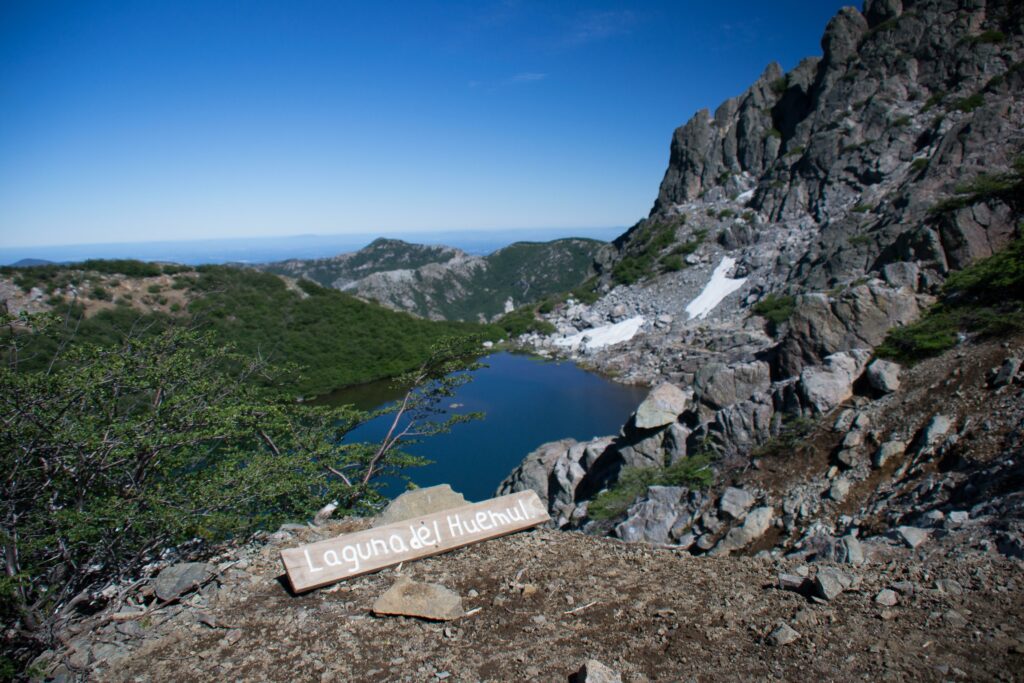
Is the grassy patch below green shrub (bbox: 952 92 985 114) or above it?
below

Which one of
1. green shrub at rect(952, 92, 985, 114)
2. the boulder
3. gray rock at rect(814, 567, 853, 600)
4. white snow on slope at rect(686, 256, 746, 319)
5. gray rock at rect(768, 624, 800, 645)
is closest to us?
gray rock at rect(768, 624, 800, 645)

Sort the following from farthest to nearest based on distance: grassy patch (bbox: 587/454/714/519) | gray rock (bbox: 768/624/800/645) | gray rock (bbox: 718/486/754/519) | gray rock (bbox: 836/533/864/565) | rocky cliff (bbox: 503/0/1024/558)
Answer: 1. grassy patch (bbox: 587/454/714/519)
2. gray rock (bbox: 718/486/754/519)
3. rocky cliff (bbox: 503/0/1024/558)
4. gray rock (bbox: 836/533/864/565)
5. gray rock (bbox: 768/624/800/645)

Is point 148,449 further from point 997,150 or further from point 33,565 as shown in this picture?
point 997,150

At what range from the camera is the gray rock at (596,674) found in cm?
386

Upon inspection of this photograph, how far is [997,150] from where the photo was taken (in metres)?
32.2

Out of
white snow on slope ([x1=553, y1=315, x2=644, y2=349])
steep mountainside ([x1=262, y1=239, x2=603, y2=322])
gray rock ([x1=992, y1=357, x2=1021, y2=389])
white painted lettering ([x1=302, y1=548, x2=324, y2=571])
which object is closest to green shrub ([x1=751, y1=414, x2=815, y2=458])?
gray rock ([x1=992, y1=357, x2=1021, y2=389])

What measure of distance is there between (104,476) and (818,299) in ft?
56.4

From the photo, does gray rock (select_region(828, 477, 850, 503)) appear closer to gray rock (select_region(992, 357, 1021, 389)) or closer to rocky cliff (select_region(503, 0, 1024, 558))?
rocky cliff (select_region(503, 0, 1024, 558))

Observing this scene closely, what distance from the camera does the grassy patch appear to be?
1165 centimetres

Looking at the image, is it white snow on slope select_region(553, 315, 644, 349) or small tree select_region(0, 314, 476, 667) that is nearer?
small tree select_region(0, 314, 476, 667)

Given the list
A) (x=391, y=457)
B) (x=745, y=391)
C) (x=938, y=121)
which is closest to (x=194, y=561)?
(x=391, y=457)

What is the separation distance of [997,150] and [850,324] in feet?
88.7

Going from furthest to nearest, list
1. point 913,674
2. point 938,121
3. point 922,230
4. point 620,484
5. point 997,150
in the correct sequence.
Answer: point 938,121 < point 997,150 < point 922,230 < point 620,484 < point 913,674

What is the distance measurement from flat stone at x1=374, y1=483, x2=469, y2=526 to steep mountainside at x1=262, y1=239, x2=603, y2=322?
325 feet
